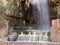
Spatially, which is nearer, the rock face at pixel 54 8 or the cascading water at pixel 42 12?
the rock face at pixel 54 8

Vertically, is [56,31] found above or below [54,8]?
below

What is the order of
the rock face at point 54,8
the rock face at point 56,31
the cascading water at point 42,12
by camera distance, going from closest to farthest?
1. the rock face at point 56,31
2. the rock face at point 54,8
3. the cascading water at point 42,12

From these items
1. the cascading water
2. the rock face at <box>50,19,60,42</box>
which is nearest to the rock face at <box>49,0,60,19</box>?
the cascading water

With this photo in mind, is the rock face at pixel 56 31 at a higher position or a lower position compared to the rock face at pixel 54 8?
lower

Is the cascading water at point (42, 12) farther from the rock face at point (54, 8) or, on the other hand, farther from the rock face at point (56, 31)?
the rock face at point (56, 31)

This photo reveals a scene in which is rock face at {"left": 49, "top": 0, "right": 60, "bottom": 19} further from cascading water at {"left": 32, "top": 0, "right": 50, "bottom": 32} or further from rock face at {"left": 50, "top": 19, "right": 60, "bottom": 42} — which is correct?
rock face at {"left": 50, "top": 19, "right": 60, "bottom": 42}

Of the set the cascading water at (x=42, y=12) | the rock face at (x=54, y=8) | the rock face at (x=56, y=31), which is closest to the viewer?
the rock face at (x=56, y=31)

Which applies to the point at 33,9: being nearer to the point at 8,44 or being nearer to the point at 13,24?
the point at 13,24

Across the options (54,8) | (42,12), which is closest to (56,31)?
(54,8)

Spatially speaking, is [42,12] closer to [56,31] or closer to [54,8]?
[54,8]

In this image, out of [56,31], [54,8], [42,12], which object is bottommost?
[56,31]

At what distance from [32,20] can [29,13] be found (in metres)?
0.49

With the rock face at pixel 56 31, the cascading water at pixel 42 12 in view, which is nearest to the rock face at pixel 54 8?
the cascading water at pixel 42 12

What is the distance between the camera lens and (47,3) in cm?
1003
